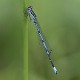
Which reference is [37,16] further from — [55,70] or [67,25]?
[55,70]

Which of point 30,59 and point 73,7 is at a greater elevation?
point 73,7

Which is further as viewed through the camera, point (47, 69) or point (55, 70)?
point (47, 69)

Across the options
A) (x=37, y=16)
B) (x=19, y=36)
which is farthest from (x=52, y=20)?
(x=19, y=36)

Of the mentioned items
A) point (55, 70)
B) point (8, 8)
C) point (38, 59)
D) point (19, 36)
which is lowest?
point (55, 70)
